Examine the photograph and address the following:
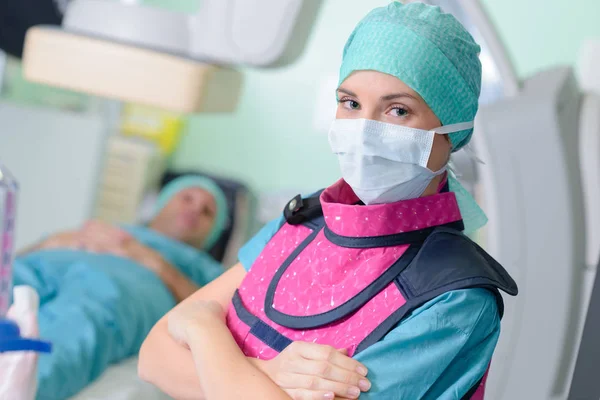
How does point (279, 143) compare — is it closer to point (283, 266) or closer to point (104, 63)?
point (104, 63)

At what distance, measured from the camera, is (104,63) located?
63.7 inches

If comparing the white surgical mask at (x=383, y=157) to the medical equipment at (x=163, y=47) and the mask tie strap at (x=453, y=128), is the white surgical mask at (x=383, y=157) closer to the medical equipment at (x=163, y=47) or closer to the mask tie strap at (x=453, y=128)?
the mask tie strap at (x=453, y=128)

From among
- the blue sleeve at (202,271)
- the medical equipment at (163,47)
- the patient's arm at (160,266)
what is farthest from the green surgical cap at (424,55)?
the blue sleeve at (202,271)

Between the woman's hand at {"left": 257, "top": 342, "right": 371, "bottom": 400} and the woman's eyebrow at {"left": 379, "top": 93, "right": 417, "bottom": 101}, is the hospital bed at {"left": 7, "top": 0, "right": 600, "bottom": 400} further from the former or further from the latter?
the woman's hand at {"left": 257, "top": 342, "right": 371, "bottom": 400}

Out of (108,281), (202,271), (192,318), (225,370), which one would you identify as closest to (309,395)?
(225,370)

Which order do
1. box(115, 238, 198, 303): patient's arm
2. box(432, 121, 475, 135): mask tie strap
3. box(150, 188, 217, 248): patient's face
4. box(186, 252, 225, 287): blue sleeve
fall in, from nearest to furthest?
1. box(432, 121, 475, 135): mask tie strap
2. box(115, 238, 198, 303): patient's arm
3. box(186, 252, 225, 287): blue sleeve
4. box(150, 188, 217, 248): patient's face

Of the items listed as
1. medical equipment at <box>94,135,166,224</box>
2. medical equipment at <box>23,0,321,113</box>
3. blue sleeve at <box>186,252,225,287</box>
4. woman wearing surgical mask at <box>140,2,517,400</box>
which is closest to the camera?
woman wearing surgical mask at <box>140,2,517,400</box>

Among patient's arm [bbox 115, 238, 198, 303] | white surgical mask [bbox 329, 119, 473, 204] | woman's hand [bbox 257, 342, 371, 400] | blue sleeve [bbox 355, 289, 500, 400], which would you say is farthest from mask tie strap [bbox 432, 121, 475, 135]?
patient's arm [bbox 115, 238, 198, 303]

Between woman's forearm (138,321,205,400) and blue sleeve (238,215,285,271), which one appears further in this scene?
blue sleeve (238,215,285,271)

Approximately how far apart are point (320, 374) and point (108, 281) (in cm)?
161

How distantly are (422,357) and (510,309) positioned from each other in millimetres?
662

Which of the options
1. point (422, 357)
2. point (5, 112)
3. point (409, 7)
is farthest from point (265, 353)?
point (5, 112)

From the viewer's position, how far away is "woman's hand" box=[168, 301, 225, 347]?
3.64 ft

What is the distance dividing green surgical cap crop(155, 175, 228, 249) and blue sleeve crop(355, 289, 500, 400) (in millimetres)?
2461
